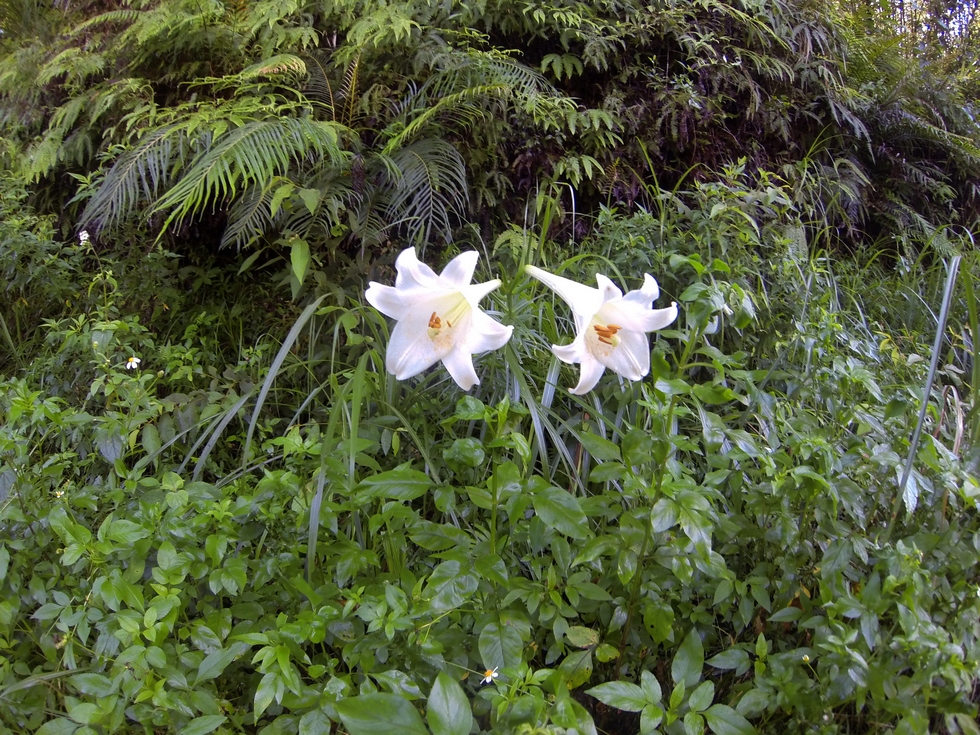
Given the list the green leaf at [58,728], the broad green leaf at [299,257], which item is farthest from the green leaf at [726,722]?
the broad green leaf at [299,257]

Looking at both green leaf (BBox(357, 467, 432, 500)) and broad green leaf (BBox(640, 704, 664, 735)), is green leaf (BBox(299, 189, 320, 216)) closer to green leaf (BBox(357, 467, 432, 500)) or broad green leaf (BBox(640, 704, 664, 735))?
green leaf (BBox(357, 467, 432, 500))

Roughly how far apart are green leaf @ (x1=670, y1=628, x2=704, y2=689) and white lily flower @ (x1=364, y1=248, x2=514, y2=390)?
677mm

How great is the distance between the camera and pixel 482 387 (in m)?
2.01

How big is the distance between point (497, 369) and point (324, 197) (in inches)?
44.6

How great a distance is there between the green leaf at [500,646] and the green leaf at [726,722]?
1.16ft

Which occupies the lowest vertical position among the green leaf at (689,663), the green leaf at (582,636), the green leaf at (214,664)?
the green leaf at (214,664)

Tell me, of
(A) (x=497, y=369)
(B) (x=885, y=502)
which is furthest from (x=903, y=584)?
(A) (x=497, y=369)

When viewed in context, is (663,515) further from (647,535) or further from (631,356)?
(631,356)

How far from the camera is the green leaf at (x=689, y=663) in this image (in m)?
1.18

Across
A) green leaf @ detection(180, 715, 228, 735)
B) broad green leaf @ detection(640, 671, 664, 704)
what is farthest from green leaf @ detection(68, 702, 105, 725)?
broad green leaf @ detection(640, 671, 664, 704)

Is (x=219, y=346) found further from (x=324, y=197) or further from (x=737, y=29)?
(x=737, y=29)

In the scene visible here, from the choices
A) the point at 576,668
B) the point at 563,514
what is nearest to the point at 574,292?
the point at 563,514

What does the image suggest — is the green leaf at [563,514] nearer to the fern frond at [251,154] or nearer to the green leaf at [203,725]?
the green leaf at [203,725]

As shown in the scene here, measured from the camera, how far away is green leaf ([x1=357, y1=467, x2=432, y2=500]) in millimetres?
1233
